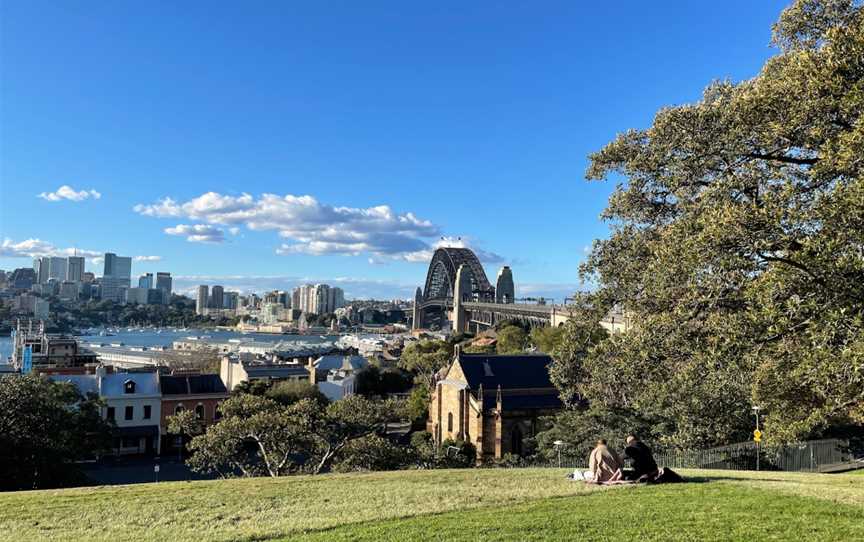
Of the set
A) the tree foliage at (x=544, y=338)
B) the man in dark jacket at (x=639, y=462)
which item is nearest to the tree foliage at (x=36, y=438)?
the man in dark jacket at (x=639, y=462)

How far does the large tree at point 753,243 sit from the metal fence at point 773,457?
790 centimetres

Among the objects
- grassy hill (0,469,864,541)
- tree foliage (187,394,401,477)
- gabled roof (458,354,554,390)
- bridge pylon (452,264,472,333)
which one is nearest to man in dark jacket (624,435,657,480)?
grassy hill (0,469,864,541)

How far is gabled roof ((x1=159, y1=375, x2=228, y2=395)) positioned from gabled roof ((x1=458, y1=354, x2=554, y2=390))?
19.6m

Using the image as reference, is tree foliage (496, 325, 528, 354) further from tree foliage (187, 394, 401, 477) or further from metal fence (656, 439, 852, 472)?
metal fence (656, 439, 852, 472)

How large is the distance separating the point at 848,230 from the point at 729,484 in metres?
5.91

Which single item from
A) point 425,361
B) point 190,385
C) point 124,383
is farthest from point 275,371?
point 124,383

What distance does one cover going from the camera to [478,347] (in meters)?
91.6

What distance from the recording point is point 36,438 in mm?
23781

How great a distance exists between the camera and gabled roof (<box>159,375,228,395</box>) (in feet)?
152

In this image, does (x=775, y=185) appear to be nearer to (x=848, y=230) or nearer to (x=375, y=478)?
(x=848, y=230)

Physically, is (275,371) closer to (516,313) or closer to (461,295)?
(516,313)

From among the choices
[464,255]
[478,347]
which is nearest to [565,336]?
[478,347]

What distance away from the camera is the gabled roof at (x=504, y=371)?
43.2 metres

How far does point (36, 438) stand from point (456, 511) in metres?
21.1
